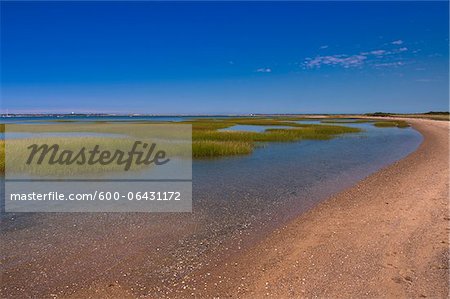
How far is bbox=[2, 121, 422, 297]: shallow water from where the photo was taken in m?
7.38

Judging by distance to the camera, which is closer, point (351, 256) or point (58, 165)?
point (351, 256)

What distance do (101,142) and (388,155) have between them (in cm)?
2671

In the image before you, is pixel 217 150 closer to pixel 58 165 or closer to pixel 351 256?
pixel 58 165

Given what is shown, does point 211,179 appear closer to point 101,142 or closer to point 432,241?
point 432,241

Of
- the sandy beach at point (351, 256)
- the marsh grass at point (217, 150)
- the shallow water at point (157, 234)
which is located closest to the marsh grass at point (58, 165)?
the marsh grass at point (217, 150)

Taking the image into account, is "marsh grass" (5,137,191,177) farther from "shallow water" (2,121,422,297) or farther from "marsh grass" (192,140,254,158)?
"shallow water" (2,121,422,297)

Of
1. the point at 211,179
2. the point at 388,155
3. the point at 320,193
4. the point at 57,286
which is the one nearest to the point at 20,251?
the point at 57,286

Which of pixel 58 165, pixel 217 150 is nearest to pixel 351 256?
pixel 58 165

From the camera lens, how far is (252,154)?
27781mm

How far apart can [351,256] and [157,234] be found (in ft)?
19.1

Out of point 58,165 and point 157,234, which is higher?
point 58,165

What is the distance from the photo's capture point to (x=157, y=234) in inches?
392

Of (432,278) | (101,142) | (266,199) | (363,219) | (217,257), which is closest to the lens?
(432,278)

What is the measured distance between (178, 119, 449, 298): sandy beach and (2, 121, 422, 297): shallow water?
884mm
